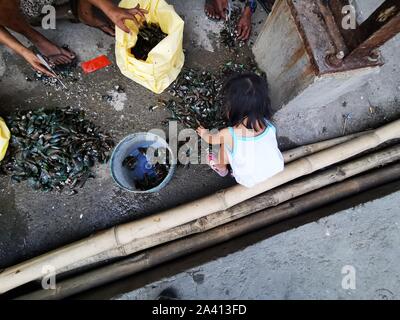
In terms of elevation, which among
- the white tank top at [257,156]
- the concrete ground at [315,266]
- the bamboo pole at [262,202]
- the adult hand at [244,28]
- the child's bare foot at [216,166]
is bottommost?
the concrete ground at [315,266]

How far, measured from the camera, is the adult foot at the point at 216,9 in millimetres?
3377

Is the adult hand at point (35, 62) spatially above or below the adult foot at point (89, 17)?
below

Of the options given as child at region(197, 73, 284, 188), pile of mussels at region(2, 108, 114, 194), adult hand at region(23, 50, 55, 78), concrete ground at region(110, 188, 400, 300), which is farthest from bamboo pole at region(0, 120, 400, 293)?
adult hand at region(23, 50, 55, 78)

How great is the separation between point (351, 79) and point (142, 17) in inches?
70.2

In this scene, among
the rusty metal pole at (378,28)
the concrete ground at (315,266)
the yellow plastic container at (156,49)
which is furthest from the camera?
the yellow plastic container at (156,49)

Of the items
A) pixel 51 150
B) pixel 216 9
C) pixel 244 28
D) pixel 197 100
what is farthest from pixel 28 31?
pixel 244 28

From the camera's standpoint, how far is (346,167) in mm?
2932

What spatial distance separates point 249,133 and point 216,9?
1674mm

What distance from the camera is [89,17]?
318cm

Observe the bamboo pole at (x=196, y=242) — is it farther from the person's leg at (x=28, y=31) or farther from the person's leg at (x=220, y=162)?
the person's leg at (x=28, y=31)

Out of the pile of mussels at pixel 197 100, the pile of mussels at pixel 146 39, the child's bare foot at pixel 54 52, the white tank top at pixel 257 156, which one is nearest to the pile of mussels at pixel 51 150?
the child's bare foot at pixel 54 52
